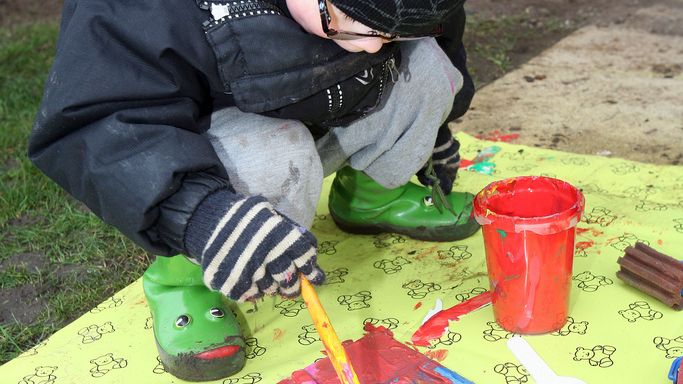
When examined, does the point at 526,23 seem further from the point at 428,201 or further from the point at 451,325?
the point at 451,325

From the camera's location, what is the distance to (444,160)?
1.98m

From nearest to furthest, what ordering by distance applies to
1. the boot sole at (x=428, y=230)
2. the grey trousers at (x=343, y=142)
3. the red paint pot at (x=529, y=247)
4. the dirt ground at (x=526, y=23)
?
the red paint pot at (x=529, y=247)
the grey trousers at (x=343, y=142)
the boot sole at (x=428, y=230)
the dirt ground at (x=526, y=23)

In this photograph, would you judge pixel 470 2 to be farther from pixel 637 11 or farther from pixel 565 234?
pixel 565 234

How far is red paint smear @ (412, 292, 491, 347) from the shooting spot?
5.27ft

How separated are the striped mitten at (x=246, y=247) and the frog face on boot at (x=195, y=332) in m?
0.22

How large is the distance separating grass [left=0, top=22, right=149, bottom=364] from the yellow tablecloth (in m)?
0.08

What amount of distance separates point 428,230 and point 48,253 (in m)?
0.95

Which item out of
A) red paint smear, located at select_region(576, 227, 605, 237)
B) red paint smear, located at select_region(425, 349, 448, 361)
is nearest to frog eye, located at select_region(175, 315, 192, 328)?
red paint smear, located at select_region(425, 349, 448, 361)

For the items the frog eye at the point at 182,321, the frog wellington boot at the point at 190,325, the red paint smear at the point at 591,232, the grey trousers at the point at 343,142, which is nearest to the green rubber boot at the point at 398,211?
the grey trousers at the point at 343,142

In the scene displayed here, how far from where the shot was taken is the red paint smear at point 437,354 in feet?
5.06

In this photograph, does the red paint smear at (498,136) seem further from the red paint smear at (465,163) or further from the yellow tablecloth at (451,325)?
the yellow tablecloth at (451,325)

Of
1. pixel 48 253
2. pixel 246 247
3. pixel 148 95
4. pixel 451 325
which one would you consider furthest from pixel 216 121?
pixel 48 253

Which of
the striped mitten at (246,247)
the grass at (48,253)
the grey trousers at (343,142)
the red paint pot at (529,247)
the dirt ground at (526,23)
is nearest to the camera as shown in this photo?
the striped mitten at (246,247)

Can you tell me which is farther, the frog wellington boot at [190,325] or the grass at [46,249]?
Answer: the grass at [46,249]
